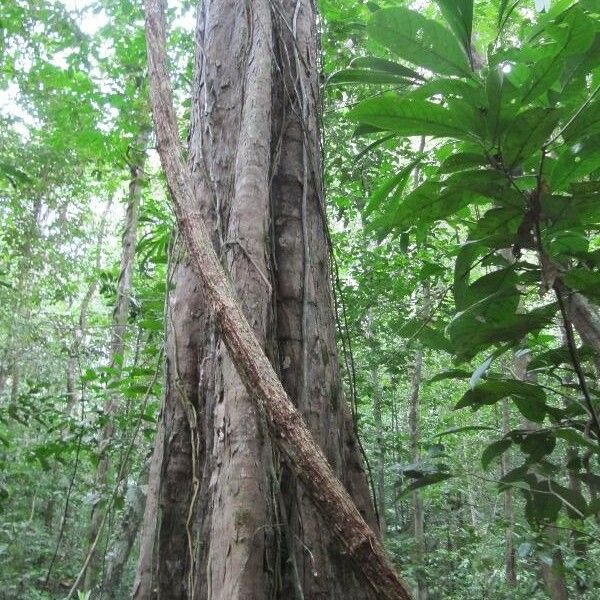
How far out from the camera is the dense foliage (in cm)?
118

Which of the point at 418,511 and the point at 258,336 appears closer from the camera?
the point at 258,336

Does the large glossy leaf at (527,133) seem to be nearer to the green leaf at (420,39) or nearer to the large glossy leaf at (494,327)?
the green leaf at (420,39)

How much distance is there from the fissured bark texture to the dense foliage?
15cm

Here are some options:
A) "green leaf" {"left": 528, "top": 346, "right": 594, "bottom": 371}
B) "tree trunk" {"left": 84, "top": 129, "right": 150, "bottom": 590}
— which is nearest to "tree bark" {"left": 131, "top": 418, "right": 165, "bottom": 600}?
"green leaf" {"left": 528, "top": 346, "right": 594, "bottom": 371}

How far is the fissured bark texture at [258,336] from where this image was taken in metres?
1.08

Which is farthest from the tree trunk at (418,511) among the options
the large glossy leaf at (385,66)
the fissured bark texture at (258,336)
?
the large glossy leaf at (385,66)

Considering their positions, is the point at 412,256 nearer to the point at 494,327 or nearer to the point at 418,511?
the point at 418,511

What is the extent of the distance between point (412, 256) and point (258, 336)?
12.3 feet

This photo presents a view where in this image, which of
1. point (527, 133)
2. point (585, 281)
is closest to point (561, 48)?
point (527, 133)

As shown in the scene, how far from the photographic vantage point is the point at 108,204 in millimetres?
12039

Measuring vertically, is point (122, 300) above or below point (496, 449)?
above

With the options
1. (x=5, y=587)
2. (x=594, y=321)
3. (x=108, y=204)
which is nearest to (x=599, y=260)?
(x=594, y=321)

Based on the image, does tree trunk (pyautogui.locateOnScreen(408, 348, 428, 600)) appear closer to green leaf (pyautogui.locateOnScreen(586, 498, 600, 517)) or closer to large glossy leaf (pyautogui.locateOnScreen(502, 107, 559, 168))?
green leaf (pyautogui.locateOnScreen(586, 498, 600, 517))

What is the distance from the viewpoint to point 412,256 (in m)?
4.78
